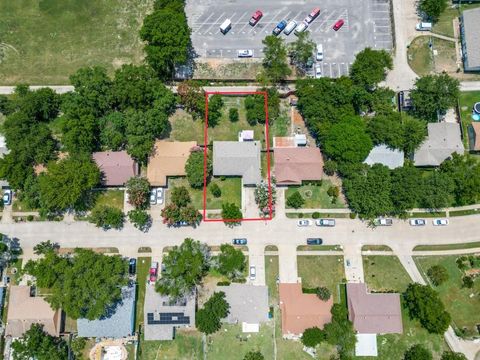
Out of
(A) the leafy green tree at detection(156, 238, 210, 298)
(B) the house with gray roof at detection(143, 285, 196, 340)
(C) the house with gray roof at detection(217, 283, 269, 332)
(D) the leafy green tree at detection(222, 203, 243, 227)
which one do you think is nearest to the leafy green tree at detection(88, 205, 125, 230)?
(A) the leafy green tree at detection(156, 238, 210, 298)

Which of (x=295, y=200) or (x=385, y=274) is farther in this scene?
(x=385, y=274)

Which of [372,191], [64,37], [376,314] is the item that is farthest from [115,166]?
[376,314]

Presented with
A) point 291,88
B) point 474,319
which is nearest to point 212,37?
point 291,88

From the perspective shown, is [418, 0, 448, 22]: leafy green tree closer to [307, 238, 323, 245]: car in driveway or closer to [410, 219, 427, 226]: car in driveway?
[410, 219, 427, 226]: car in driveway

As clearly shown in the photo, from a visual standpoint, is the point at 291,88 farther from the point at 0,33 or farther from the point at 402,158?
the point at 0,33

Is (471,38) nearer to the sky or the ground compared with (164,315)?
nearer to the sky

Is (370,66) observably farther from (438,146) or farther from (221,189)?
(221,189)

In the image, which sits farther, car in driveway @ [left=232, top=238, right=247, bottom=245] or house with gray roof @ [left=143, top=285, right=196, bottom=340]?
car in driveway @ [left=232, top=238, right=247, bottom=245]
